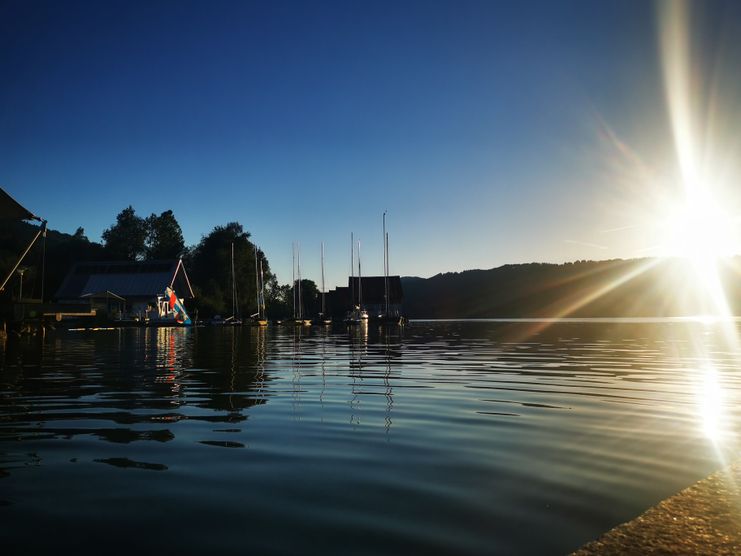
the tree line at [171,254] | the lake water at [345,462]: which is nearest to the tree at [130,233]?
the tree line at [171,254]

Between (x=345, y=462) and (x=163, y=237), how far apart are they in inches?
4886

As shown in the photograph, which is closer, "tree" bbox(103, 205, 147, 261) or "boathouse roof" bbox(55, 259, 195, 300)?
"boathouse roof" bbox(55, 259, 195, 300)

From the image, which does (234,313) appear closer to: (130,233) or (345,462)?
(130,233)

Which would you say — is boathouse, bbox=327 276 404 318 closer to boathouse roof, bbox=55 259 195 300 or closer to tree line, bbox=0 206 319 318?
tree line, bbox=0 206 319 318

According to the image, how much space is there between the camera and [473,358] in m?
22.5

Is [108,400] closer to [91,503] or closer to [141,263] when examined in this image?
[91,503]

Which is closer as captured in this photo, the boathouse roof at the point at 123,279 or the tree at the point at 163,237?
the boathouse roof at the point at 123,279

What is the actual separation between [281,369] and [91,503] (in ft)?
43.5

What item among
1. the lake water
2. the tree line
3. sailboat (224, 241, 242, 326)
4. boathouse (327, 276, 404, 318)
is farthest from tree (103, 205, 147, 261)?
the lake water

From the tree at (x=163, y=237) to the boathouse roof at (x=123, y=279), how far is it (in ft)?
111

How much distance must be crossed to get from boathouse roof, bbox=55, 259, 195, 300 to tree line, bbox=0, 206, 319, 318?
5.12m

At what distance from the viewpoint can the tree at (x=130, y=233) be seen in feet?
386

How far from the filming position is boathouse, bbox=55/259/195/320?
7988cm

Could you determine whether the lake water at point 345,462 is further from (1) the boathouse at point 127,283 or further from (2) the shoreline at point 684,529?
(1) the boathouse at point 127,283
